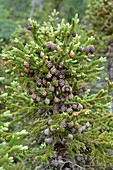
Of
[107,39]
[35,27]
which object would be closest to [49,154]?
[35,27]

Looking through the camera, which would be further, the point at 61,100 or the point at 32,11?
the point at 32,11

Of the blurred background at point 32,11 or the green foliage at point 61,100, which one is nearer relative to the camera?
the green foliage at point 61,100

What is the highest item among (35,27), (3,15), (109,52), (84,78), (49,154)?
(3,15)

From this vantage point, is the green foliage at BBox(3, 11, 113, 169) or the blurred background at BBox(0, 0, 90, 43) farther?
the blurred background at BBox(0, 0, 90, 43)

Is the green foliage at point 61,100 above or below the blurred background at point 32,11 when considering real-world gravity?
below

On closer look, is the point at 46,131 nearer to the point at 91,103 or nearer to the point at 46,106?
the point at 46,106

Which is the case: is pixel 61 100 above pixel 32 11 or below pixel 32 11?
below

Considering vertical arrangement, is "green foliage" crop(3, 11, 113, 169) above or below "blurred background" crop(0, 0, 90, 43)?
below

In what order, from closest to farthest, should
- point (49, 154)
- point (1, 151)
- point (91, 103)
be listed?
1. point (1, 151)
2. point (49, 154)
3. point (91, 103)
